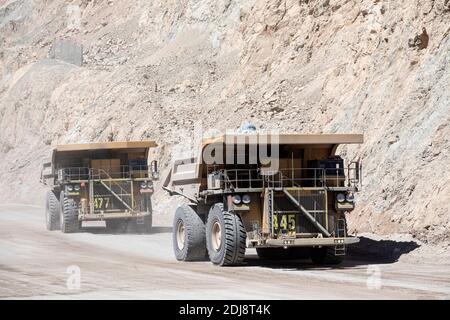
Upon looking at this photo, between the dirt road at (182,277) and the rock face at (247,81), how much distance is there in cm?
332

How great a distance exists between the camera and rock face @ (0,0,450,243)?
2077 cm

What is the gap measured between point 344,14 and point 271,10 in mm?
5145

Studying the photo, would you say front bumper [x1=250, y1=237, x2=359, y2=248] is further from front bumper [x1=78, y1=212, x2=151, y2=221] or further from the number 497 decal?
the number 497 decal

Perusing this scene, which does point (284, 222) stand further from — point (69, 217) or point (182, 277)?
point (69, 217)

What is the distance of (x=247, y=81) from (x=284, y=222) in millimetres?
22654

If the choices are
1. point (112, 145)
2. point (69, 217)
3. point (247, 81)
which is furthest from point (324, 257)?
point (247, 81)

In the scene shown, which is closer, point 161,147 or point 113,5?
point 161,147

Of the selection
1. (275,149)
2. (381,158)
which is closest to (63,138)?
(381,158)

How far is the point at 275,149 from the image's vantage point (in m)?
16.8

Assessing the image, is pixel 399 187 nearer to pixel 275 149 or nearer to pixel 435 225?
pixel 435 225

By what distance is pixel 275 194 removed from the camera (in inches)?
635

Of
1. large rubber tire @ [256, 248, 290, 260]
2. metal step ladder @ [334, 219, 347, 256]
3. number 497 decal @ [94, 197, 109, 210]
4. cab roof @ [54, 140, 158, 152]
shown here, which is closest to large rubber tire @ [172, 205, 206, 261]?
large rubber tire @ [256, 248, 290, 260]

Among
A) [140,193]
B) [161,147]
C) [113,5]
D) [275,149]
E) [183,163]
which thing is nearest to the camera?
[275,149]

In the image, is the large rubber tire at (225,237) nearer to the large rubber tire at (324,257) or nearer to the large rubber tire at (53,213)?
the large rubber tire at (324,257)
